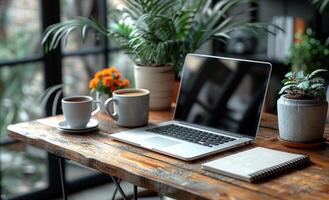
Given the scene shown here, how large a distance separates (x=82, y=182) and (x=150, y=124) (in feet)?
5.33

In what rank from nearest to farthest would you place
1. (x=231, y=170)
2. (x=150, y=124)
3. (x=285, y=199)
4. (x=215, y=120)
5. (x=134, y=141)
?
(x=285, y=199) → (x=231, y=170) → (x=134, y=141) → (x=215, y=120) → (x=150, y=124)

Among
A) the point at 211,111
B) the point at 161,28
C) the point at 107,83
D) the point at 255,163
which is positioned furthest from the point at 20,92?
the point at 255,163

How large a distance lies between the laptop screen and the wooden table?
0.10m

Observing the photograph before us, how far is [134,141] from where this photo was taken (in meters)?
1.80

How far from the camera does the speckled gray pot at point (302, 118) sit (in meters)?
1.70

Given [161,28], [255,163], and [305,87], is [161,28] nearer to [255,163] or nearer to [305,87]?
[305,87]

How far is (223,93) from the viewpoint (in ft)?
6.34

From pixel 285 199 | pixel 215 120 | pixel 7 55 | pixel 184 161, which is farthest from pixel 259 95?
pixel 7 55

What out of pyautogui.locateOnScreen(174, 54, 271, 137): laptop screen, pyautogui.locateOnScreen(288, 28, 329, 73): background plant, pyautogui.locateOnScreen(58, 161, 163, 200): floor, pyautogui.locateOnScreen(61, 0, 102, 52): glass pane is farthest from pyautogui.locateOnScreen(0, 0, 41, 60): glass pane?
pyautogui.locateOnScreen(288, 28, 329, 73): background plant

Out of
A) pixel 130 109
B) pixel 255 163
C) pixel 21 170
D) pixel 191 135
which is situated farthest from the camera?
pixel 21 170

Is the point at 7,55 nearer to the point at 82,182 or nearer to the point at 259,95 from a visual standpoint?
the point at 82,182

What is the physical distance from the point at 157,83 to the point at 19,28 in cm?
137

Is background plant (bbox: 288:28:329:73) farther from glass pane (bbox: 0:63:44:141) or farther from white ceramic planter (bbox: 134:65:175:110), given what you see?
glass pane (bbox: 0:63:44:141)

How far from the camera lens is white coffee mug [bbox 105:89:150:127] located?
6.50 feet
